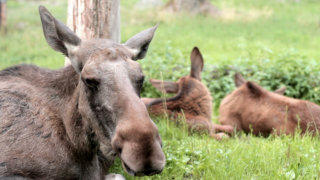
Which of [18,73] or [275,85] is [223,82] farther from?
[18,73]

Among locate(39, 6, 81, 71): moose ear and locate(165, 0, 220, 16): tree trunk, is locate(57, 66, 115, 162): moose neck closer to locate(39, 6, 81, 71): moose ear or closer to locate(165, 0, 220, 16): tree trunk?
locate(39, 6, 81, 71): moose ear

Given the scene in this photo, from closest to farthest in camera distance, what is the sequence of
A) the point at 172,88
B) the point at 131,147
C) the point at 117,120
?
1. the point at 131,147
2. the point at 117,120
3. the point at 172,88

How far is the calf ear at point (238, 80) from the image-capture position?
8.60 m

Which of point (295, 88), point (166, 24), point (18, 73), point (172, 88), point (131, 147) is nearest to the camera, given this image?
point (131, 147)

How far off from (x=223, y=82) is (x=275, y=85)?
129 centimetres

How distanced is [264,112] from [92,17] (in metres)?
3.87

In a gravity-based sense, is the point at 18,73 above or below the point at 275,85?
above

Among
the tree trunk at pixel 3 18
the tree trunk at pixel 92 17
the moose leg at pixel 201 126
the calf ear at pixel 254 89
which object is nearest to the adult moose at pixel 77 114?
the tree trunk at pixel 92 17

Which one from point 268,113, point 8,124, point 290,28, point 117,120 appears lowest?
point 268,113

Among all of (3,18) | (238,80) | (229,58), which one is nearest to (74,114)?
(238,80)

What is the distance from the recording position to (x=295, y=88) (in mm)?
9031

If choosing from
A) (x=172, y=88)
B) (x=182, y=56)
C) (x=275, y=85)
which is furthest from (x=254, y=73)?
(x=172, y=88)

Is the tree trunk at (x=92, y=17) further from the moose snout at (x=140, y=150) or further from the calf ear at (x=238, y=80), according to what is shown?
the calf ear at (x=238, y=80)

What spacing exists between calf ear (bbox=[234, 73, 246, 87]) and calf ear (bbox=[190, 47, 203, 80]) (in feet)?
5.67
